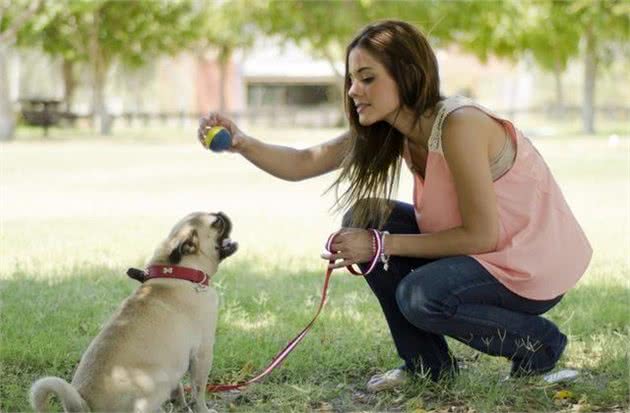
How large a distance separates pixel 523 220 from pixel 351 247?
722 millimetres

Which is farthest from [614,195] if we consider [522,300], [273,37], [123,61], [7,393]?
[123,61]

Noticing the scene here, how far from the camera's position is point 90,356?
3.44 m

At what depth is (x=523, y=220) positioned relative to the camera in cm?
403

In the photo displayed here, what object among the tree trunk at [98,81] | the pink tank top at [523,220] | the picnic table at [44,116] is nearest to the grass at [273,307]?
the pink tank top at [523,220]

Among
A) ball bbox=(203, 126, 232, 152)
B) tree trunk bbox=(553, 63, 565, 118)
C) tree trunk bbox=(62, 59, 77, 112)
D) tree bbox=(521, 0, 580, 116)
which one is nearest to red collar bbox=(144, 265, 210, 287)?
ball bbox=(203, 126, 232, 152)

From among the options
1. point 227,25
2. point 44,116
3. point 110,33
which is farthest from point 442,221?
point 110,33

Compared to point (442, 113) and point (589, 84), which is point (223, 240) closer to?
point (442, 113)

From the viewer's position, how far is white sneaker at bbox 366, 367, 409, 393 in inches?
164

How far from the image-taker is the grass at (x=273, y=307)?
4098mm

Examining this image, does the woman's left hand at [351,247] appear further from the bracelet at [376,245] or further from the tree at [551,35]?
the tree at [551,35]

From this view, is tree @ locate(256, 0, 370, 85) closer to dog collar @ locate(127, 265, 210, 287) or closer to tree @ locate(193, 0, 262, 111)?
tree @ locate(193, 0, 262, 111)

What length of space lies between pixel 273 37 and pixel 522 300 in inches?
1507

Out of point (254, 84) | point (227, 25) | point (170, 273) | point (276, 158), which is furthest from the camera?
point (254, 84)

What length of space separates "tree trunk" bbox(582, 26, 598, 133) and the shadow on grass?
1231 inches
